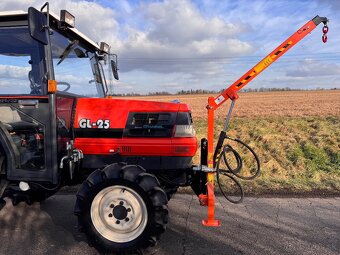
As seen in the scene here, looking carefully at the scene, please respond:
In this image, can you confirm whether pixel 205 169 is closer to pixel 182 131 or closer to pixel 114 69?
pixel 182 131

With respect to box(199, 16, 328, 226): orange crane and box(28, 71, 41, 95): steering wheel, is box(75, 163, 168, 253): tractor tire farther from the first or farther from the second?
box(28, 71, 41, 95): steering wheel

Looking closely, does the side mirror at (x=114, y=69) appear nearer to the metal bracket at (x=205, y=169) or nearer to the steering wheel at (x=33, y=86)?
the steering wheel at (x=33, y=86)

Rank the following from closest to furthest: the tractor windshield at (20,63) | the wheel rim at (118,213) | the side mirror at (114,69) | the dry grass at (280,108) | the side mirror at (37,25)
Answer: the side mirror at (37,25) < the wheel rim at (118,213) < the tractor windshield at (20,63) < the side mirror at (114,69) < the dry grass at (280,108)

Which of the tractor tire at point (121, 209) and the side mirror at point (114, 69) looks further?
the side mirror at point (114, 69)

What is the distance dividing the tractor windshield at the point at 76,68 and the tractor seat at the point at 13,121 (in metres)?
0.53

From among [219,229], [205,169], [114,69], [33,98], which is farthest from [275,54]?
[33,98]

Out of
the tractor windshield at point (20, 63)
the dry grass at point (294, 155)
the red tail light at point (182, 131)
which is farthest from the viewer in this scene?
the dry grass at point (294, 155)

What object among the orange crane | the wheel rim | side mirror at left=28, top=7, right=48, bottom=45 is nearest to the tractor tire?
the wheel rim

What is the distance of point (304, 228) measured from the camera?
4.39 metres

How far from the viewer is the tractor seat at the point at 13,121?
399 cm

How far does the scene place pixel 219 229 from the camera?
434 cm

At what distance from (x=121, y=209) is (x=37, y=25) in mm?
1977

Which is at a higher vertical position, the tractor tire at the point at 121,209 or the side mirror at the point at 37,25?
→ the side mirror at the point at 37,25

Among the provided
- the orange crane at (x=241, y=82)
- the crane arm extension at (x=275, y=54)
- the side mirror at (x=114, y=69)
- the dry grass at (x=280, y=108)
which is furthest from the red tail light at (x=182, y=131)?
the dry grass at (x=280, y=108)
